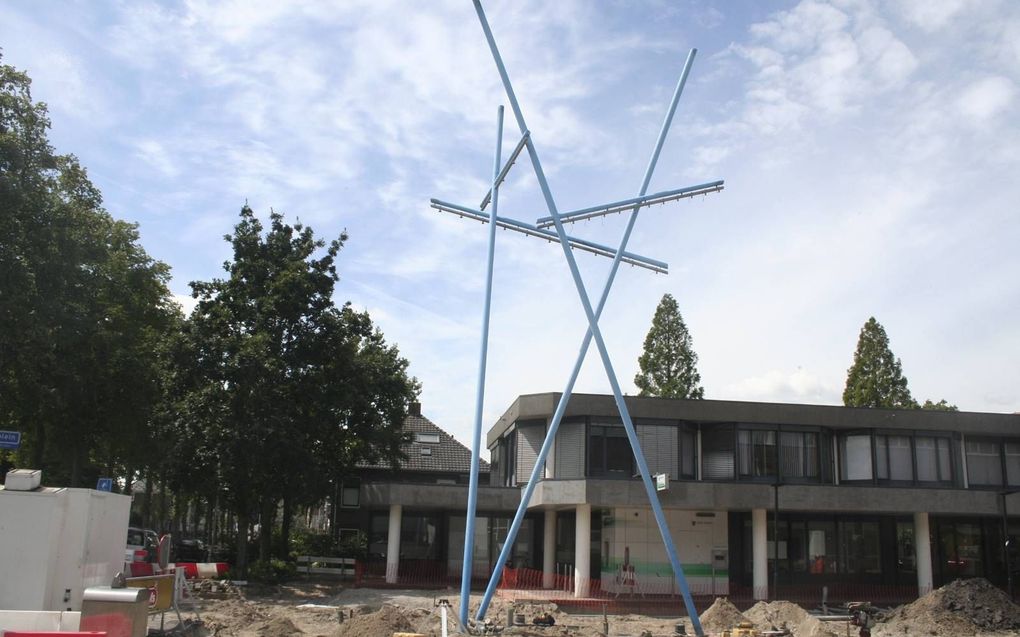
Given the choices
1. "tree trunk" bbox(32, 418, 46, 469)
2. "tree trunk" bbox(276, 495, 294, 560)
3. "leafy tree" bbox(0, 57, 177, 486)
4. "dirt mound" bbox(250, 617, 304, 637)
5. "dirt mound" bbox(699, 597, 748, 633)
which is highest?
"leafy tree" bbox(0, 57, 177, 486)

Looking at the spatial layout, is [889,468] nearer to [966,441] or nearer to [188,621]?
[966,441]

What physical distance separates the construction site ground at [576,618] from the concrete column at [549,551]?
4668 millimetres

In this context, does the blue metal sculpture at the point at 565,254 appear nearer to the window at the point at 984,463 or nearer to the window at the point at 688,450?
the window at the point at 688,450

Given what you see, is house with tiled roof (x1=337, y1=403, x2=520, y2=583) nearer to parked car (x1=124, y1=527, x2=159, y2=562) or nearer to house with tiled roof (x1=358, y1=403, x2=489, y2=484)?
house with tiled roof (x1=358, y1=403, x2=489, y2=484)

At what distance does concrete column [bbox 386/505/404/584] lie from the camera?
30.9 metres

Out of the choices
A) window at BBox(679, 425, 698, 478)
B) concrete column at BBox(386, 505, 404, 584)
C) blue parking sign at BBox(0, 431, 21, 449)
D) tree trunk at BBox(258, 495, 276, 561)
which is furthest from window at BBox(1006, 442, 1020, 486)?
blue parking sign at BBox(0, 431, 21, 449)

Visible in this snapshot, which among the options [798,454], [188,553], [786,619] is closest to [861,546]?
[798,454]

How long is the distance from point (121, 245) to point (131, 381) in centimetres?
568

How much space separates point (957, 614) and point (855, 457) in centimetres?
825

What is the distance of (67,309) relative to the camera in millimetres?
25594

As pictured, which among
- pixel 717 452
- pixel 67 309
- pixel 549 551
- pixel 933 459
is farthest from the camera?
pixel 549 551

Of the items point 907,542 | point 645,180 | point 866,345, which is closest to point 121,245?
point 645,180

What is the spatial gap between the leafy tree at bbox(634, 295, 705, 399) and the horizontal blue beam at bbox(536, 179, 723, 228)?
30701 mm

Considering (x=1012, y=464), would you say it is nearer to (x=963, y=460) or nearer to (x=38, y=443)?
(x=963, y=460)
